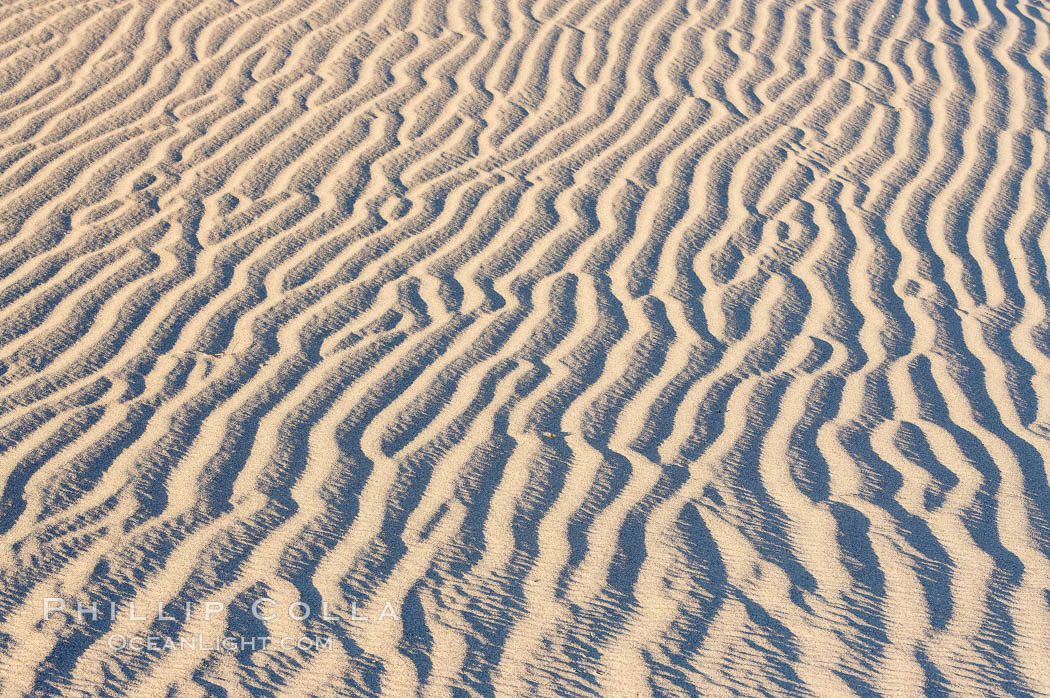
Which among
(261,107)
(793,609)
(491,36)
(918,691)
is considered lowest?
(918,691)

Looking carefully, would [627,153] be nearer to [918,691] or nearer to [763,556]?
[763,556]

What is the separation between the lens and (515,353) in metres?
4.12

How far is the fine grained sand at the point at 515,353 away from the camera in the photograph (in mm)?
2939

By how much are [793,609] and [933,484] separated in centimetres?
85

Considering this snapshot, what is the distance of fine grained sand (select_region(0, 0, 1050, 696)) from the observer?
2939 mm

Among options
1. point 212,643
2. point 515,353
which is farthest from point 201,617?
point 515,353

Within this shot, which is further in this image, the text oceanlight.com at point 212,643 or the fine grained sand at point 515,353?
the fine grained sand at point 515,353

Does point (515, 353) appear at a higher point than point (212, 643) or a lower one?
higher

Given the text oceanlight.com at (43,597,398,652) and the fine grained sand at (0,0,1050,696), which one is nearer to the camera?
the text oceanlight.com at (43,597,398,652)

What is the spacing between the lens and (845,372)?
419 centimetres

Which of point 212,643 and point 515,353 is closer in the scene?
point 212,643

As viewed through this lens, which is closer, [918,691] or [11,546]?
[918,691]

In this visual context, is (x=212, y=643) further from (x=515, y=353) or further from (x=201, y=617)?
(x=515, y=353)

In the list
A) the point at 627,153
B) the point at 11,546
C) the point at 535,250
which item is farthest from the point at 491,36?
the point at 11,546
